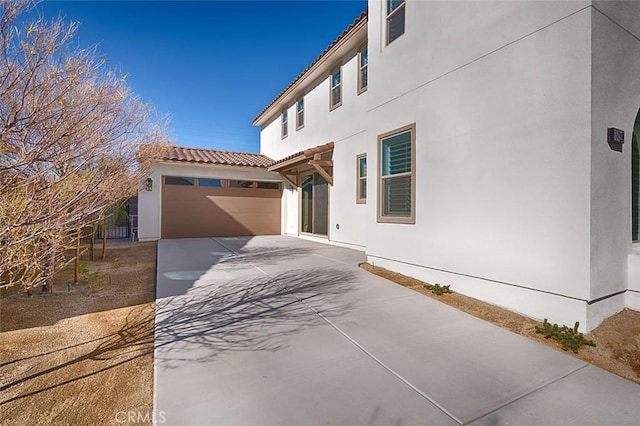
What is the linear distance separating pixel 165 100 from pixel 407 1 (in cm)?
575

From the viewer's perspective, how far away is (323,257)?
7629 mm

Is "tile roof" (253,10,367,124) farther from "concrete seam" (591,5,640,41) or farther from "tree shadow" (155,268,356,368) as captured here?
"tree shadow" (155,268,356,368)

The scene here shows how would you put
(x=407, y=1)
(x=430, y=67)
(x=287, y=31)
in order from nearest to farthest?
(x=430, y=67) < (x=407, y=1) < (x=287, y=31)

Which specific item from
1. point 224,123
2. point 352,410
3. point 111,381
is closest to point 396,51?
point 352,410

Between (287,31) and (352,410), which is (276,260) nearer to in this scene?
(352,410)

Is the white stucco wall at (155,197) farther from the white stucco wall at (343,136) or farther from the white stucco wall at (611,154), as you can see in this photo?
the white stucco wall at (611,154)

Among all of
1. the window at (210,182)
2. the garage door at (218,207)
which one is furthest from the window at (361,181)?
the window at (210,182)

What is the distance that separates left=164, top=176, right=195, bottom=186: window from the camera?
39.3ft

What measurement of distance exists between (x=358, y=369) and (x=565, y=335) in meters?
→ 2.27

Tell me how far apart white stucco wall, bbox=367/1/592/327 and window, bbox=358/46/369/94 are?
3105 millimetres

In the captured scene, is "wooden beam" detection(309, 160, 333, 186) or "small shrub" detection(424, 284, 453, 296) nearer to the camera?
"small shrub" detection(424, 284, 453, 296)

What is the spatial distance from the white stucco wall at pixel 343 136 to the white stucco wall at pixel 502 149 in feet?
10.3

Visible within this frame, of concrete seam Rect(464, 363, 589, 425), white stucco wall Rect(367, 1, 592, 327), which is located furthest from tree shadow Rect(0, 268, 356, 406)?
white stucco wall Rect(367, 1, 592, 327)

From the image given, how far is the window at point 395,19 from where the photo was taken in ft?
19.3
